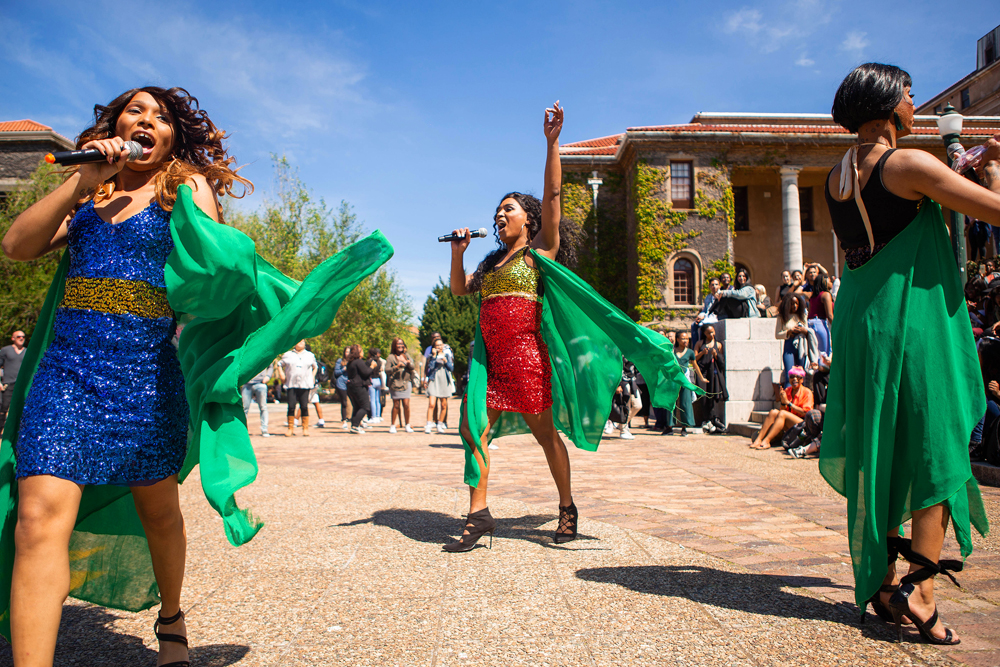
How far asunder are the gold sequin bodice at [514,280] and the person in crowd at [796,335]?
7.94 metres

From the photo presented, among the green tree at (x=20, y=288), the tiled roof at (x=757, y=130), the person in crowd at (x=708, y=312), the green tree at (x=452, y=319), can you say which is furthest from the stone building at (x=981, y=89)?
the green tree at (x=20, y=288)

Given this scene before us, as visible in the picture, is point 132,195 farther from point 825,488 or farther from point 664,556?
point 825,488

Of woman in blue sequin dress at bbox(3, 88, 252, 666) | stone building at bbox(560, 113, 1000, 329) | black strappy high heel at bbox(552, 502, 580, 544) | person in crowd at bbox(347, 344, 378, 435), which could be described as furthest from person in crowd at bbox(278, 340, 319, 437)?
stone building at bbox(560, 113, 1000, 329)

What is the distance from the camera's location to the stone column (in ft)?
90.5

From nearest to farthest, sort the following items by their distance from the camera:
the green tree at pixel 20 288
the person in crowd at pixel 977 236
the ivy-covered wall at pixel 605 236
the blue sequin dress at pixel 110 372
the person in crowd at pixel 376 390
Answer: the blue sequin dress at pixel 110 372 < the person in crowd at pixel 977 236 < the person in crowd at pixel 376 390 < the green tree at pixel 20 288 < the ivy-covered wall at pixel 605 236

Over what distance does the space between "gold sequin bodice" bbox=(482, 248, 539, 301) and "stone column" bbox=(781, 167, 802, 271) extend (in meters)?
26.2

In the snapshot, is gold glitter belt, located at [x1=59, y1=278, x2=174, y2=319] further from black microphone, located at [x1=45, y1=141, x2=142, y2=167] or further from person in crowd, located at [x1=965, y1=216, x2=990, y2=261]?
person in crowd, located at [x1=965, y1=216, x2=990, y2=261]

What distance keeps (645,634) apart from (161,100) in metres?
2.64

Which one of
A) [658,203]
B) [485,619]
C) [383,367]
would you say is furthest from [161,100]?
[658,203]

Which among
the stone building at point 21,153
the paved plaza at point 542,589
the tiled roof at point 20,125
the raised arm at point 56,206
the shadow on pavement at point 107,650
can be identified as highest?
the tiled roof at point 20,125

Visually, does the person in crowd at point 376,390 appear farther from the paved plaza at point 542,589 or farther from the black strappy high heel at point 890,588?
the black strappy high heel at point 890,588

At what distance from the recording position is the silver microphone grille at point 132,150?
1.99 m

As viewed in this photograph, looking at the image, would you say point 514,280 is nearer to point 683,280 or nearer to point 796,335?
point 796,335

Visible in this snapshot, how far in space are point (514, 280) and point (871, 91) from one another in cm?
220
